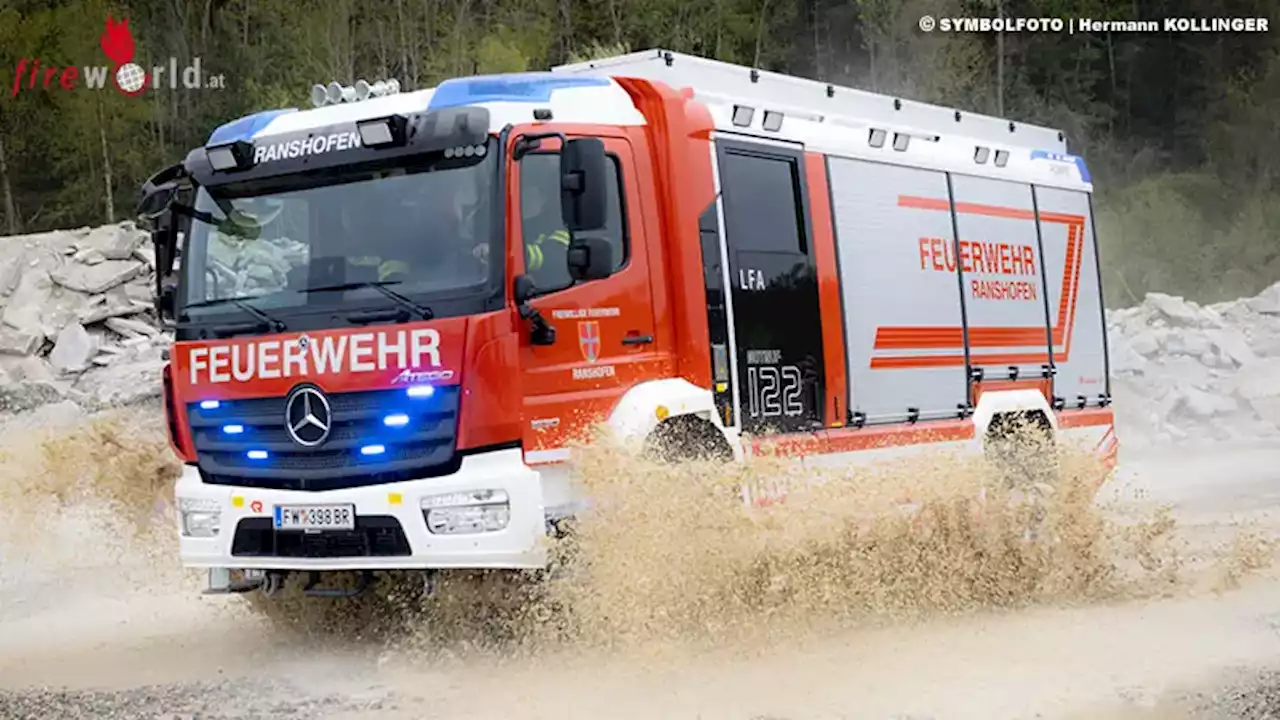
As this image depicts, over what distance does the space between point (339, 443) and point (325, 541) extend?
50cm

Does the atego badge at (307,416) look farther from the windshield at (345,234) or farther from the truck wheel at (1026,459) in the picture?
the truck wheel at (1026,459)

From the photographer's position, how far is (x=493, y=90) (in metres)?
7.14

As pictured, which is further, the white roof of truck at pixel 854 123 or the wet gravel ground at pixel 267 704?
the white roof of truck at pixel 854 123

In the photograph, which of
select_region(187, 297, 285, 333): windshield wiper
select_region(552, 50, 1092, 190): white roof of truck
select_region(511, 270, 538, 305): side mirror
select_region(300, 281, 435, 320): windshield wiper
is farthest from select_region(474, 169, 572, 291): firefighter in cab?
select_region(187, 297, 285, 333): windshield wiper

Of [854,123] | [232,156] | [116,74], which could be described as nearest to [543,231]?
[232,156]

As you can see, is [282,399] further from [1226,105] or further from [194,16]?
[1226,105]

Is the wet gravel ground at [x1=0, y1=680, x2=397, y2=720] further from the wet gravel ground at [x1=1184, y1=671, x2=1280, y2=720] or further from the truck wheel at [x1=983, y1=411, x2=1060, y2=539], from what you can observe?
the truck wheel at [x1=983, y1=411, x2=1060, y2=539]

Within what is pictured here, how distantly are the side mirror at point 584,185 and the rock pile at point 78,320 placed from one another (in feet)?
45.2

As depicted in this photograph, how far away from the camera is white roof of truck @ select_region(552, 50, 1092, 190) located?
8.14 metres

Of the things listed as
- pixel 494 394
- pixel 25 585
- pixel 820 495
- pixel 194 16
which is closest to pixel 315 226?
pixel 494 394

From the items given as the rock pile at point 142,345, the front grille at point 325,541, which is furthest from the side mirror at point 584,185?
the rock pile at point 142,345

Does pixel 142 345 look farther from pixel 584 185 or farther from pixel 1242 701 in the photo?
pixel 1242 701

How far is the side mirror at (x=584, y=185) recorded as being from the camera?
6.87 metres

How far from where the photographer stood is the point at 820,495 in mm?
7836
